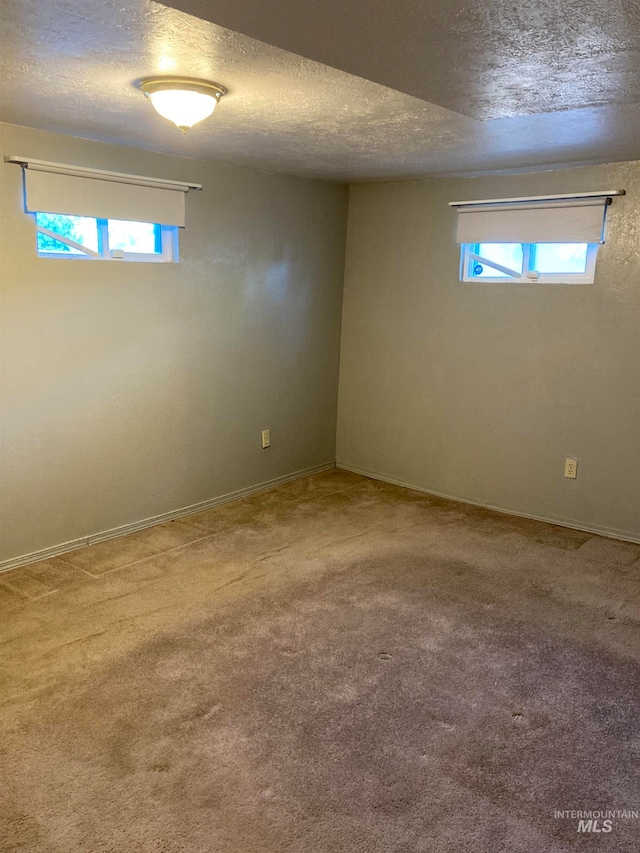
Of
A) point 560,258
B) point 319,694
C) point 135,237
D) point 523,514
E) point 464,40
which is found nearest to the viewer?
point 464,40

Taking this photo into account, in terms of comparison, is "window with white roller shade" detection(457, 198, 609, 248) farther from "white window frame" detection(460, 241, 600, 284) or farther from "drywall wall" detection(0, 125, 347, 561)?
"drywall wall" detection(0, 125, 347, 561)

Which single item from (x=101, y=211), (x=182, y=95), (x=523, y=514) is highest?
(x=182, y=95)

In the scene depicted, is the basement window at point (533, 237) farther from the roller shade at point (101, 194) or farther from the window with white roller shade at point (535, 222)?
the roller shade at point (101, 194)

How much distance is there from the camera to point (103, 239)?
12.1ft

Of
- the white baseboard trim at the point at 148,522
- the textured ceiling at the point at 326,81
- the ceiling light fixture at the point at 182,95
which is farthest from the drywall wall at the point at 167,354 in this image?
the ceiling light fixture at the point at 182,95

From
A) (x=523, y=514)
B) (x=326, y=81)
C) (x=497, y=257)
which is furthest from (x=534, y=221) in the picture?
(x=326, y=81)

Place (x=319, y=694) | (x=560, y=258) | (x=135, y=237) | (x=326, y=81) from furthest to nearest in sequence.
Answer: (x=560, y=258), (x=135, y=237), (x=319, y=694), (x=326, y=81)

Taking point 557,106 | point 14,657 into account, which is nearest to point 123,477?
point 14,657

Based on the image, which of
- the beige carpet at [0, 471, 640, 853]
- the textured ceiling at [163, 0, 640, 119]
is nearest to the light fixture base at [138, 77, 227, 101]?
the textured ceiling at [163, 0, 640, 119]

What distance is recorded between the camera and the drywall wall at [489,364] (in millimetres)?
3975

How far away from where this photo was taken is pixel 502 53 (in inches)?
73.7

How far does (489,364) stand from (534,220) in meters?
0.90

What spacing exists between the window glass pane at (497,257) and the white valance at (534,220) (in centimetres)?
17

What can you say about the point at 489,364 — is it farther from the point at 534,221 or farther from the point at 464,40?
the point at 464,40
